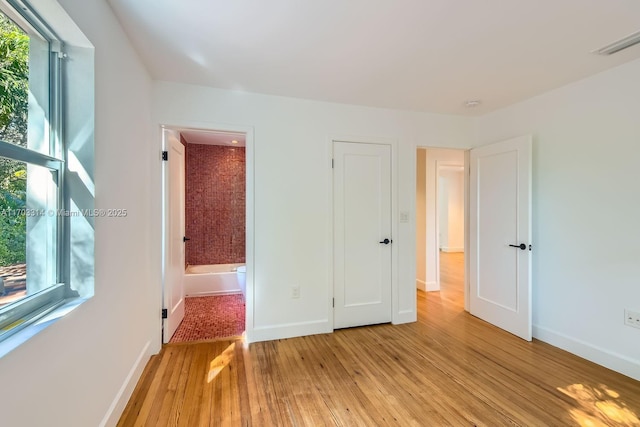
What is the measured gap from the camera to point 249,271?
278cm

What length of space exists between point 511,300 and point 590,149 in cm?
158

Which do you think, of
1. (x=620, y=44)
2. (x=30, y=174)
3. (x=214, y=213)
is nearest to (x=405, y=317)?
(x=620, y=44)

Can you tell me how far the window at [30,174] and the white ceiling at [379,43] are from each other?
59 cm

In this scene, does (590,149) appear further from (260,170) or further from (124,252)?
(124,252)

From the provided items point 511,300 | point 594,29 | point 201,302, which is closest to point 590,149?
point 594,29

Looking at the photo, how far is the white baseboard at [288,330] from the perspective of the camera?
2.80 metres

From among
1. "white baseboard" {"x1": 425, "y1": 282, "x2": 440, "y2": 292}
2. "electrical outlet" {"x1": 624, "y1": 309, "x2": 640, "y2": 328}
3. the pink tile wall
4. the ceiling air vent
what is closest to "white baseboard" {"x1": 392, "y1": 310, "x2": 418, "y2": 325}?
"white baseboard" {"x1": 425, "y1": 282, "x2": 440, "y2": 292}

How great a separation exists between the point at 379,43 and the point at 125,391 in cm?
283

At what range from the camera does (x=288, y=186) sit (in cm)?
289

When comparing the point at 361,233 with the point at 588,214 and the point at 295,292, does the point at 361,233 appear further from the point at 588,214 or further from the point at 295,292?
the point at 588,214

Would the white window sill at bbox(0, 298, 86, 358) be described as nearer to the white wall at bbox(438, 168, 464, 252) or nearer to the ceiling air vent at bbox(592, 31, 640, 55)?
the ceiling air vent at bbox(592, 31, 640, 55)

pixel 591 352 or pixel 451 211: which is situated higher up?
pixel 451 211

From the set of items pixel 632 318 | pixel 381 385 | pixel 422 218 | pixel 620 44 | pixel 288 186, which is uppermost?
pixel 620 44

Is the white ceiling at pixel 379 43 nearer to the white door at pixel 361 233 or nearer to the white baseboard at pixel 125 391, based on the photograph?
the white door at pixel 361 233
